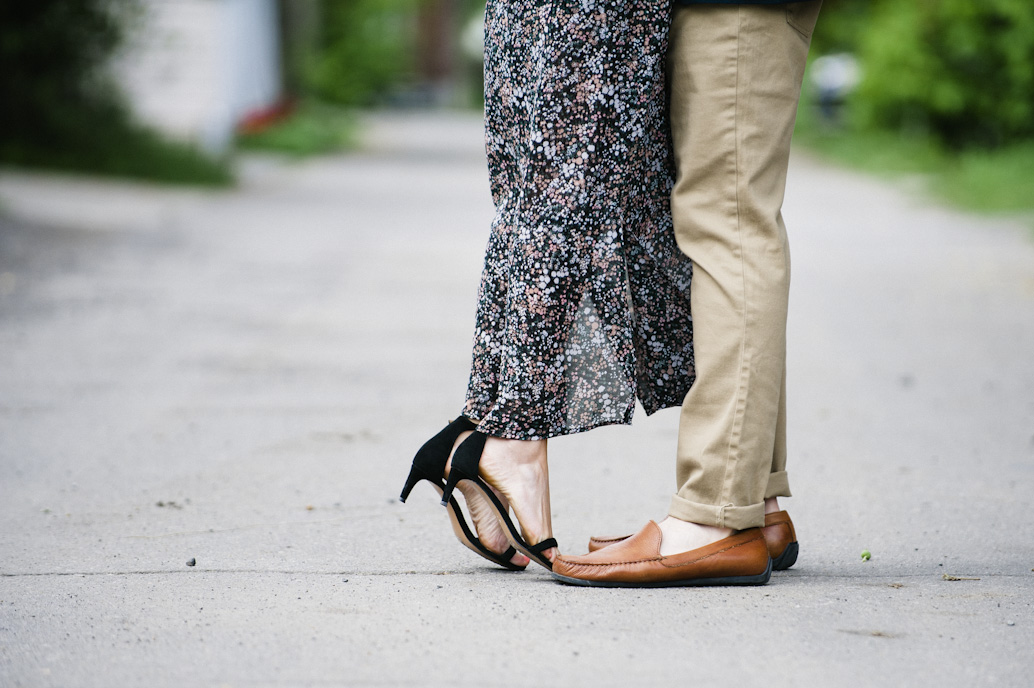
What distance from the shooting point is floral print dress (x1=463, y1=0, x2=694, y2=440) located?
7.35ft

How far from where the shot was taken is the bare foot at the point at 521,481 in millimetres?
2322

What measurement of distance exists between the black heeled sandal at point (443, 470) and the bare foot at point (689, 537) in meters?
0.33

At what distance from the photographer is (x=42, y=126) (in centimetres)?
1413

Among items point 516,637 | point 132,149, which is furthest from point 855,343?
point 132,149

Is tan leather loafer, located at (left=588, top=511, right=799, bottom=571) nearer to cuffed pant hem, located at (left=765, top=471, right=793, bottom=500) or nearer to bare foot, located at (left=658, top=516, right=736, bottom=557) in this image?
cuffed pant hem, located at (left=765, top=471, right=793, bottom=500)

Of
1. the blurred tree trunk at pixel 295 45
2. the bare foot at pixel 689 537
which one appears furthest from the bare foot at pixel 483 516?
the blurred tree trunk at pixel 295 45

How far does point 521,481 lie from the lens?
232 cm

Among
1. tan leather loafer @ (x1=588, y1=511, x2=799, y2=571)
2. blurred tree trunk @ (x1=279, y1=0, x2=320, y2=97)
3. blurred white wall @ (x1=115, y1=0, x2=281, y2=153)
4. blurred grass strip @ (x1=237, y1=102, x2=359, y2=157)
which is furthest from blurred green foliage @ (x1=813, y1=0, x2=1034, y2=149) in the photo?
blurred tree trunk @ (x1=279, y1=0, x2=320, y2=97)

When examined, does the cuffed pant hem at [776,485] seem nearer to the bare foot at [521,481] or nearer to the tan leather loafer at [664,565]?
the tan leather loafer at [664,565]

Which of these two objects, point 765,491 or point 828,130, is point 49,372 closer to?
point 765,491

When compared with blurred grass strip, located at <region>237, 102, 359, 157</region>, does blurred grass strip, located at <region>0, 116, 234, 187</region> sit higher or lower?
higher

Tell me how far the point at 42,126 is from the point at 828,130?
1775 cm

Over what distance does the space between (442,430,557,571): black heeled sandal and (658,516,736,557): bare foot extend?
22 centimetres

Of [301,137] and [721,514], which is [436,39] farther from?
[721,514]
